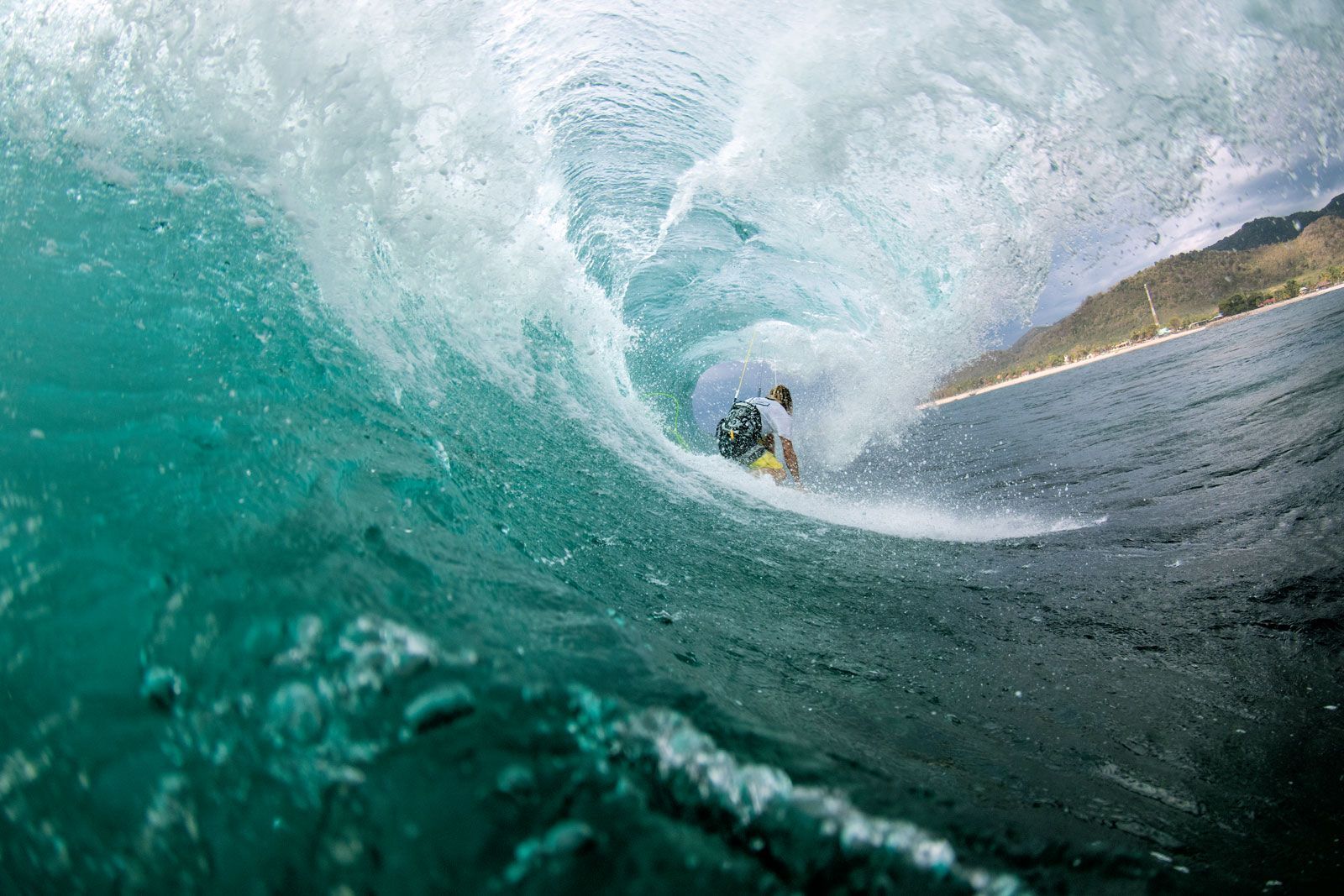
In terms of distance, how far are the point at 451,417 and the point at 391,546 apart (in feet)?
8.37

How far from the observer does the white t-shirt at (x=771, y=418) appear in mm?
8227

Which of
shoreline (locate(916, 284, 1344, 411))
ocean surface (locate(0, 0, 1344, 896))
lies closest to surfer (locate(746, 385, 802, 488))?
ocean surface (locate(0, 0, 1344, 896))

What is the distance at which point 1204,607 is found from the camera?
159 inches

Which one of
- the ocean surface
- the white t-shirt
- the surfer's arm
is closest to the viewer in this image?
the ocean surface

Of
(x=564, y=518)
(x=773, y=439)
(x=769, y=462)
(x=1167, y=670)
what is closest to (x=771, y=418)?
(x=773, y=439)

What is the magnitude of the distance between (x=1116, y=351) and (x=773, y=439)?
53.6m

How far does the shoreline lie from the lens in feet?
102

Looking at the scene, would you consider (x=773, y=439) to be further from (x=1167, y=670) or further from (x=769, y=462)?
(x=1167, y=670)

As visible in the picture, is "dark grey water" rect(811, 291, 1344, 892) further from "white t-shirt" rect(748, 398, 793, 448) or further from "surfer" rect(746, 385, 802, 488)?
"white t-shirt" rect(748, 398, 793, 448)

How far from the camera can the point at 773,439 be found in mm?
8266

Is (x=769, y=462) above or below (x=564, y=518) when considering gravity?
above

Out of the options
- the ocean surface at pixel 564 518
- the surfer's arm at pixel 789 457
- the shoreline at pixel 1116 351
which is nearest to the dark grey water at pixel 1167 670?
the ocean surface at pixel 564 518

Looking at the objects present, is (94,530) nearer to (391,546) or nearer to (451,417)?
(391,546)

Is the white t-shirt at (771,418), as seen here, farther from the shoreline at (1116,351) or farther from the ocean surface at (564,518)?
the shoreline at (1116,351)
